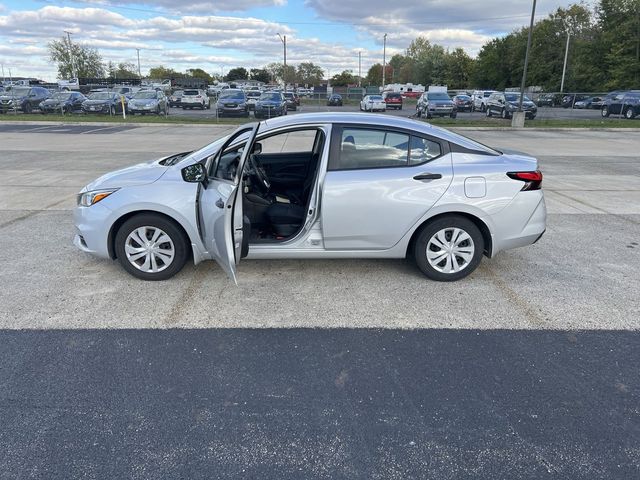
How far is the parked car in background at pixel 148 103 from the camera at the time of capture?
91.6 feet

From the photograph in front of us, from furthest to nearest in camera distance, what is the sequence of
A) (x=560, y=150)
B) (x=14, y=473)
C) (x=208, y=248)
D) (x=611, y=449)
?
(x=560, y=150)
(x=208, y=248)
(x=611, y=449)
(x=14, y=473)

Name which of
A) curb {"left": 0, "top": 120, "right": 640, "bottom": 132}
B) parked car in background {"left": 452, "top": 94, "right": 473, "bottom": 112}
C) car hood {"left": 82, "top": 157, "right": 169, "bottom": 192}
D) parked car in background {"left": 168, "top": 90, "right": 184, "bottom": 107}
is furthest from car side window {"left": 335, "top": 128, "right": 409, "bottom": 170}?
parked car in background {"left": 168, "top": 90, "right": 184, "bottom": 107}

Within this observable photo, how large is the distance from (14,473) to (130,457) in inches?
20.7

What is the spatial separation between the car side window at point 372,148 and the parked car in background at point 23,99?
31195mm

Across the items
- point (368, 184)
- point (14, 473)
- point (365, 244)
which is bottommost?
point (14, 473)

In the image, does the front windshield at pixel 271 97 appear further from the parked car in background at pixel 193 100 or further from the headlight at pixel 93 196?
the headlight at pixel 93 196

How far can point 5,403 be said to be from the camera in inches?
109

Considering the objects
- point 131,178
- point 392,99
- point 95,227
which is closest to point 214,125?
point 392,99

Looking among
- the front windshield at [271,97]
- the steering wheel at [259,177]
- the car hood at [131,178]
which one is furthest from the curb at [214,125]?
the car hood at [131,178]

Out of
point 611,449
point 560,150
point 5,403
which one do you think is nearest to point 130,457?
point 5,403

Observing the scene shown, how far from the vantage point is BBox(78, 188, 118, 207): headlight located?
434 centimetres

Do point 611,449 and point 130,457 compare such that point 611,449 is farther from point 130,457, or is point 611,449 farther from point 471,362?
point 130,457

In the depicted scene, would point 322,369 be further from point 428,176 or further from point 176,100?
point 176,100

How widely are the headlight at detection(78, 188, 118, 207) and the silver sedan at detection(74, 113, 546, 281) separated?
1 cm
